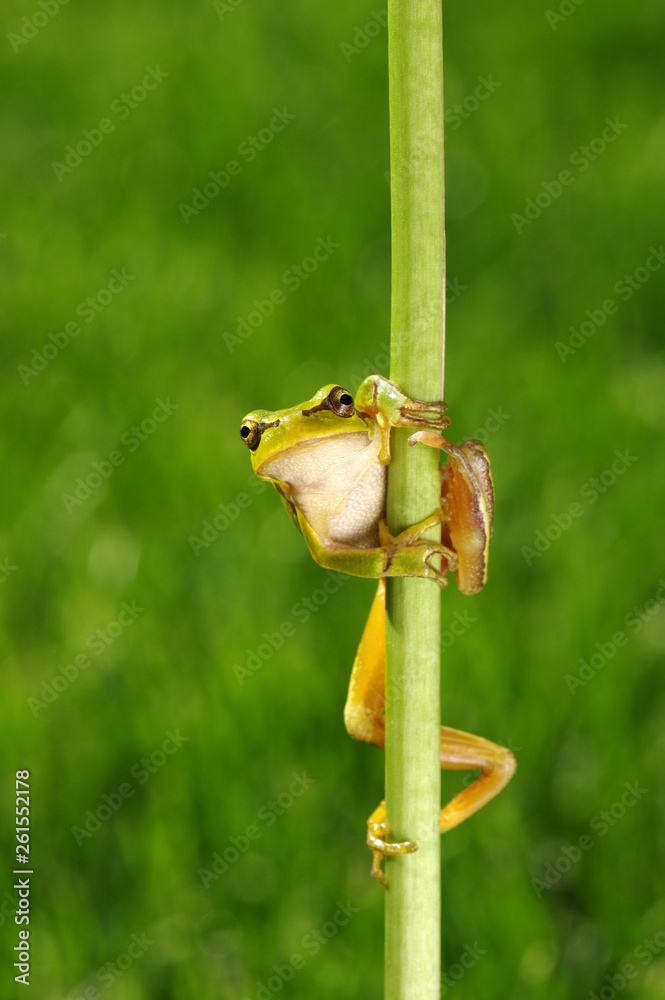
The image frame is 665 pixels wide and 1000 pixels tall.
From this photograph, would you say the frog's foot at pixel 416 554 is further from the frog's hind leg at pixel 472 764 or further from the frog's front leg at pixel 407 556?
the frog's hind leg at pixel 472 764

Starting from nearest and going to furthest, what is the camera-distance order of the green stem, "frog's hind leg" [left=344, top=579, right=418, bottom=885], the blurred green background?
1. the green stem
2. "frog's hind leg" [left=344, top=579, right=418, bottom=885]
3. the blurred green background

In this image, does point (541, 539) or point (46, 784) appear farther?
point (541, 539)

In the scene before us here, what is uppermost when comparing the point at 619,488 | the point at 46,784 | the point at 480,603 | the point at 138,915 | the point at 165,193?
the point at 165,193

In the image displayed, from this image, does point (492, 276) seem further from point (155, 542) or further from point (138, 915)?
point (138, 915)

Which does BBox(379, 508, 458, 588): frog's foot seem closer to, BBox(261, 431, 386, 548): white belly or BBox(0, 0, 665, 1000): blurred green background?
BBox(261, 431, 386, 548): white belly

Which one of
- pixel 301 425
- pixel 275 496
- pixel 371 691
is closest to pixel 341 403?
pixel 301 425

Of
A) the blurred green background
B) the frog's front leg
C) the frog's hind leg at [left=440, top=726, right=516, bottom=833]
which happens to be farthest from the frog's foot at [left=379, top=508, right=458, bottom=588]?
the blurred green background

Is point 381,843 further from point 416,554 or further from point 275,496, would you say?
point 275,496

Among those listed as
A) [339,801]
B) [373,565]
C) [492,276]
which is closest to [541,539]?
[339,801]
